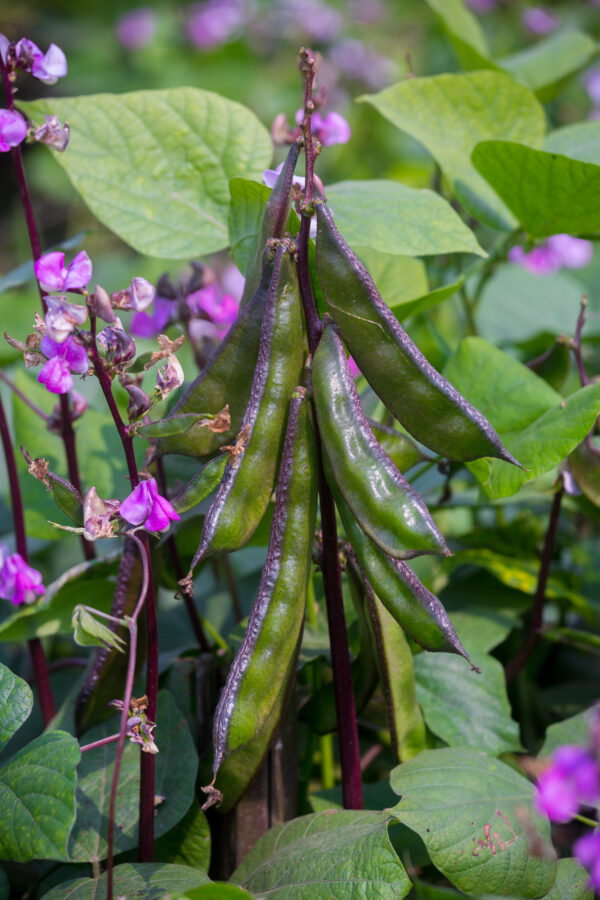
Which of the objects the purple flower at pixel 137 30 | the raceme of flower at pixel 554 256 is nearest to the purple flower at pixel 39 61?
the raceme of flower at pixel 554 256

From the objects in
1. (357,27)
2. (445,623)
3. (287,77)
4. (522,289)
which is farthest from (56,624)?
(357,27)

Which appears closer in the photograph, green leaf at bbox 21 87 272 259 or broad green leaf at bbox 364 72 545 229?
green leaf at bbox 21 87 272 259

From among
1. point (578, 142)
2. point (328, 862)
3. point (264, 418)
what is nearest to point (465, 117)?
point (578, 142)

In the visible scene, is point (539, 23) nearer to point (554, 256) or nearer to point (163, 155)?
point (554, 256)

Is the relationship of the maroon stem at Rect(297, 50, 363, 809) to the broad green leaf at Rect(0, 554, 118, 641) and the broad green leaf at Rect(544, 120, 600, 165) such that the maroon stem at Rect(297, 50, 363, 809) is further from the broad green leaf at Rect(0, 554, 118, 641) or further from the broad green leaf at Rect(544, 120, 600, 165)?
the broad green leaf at Rect(544, 120, 600, 165)

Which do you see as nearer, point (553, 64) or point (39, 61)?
point (39, 61)

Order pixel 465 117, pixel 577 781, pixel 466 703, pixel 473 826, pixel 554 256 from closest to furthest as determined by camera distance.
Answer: pixel 577 781 → pixel 473 826 → pixel 466 703 → pixel 465 117 → pixel 554 256

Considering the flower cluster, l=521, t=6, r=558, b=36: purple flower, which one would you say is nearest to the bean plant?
the flower cluster
